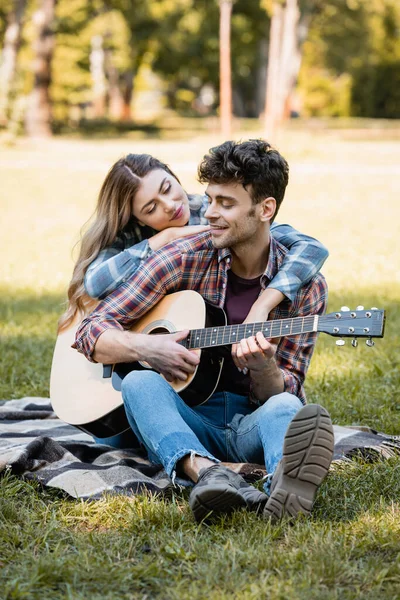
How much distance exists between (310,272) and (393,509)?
3.33 feet

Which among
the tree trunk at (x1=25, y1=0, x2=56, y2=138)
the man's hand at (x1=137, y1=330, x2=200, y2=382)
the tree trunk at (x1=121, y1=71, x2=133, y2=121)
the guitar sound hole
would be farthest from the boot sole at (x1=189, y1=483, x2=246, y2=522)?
the tree trunk at (x1=121, y1=71, x2=133, y2=121)

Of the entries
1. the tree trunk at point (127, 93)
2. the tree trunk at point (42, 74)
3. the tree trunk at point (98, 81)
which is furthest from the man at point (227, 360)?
the tree trunk at point (127, 93)

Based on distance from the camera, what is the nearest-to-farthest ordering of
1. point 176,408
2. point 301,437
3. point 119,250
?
1. point 301,437
2. point 176,408
3. point 119,250

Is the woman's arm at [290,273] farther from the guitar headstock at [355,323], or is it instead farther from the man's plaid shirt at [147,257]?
the guitar headstock at [355,323]

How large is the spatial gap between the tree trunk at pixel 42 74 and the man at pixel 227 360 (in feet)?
79.8

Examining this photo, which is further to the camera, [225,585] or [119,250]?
[119,250]

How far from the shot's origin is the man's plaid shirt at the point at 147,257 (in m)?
3.79

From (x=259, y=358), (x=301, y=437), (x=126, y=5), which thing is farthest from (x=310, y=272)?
(x=126, y=5)

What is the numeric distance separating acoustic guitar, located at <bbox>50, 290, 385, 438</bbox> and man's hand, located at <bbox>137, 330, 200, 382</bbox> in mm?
34

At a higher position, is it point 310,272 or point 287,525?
point 310,272

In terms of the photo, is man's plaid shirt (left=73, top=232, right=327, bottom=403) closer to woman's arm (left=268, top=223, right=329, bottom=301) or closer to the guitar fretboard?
woman's arm (left=268, top=223, right=329, bottom=301)

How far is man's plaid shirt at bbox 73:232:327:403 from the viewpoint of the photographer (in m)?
3.85

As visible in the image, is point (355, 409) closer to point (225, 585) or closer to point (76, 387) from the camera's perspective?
point (76, 387)

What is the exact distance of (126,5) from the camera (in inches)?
1512
